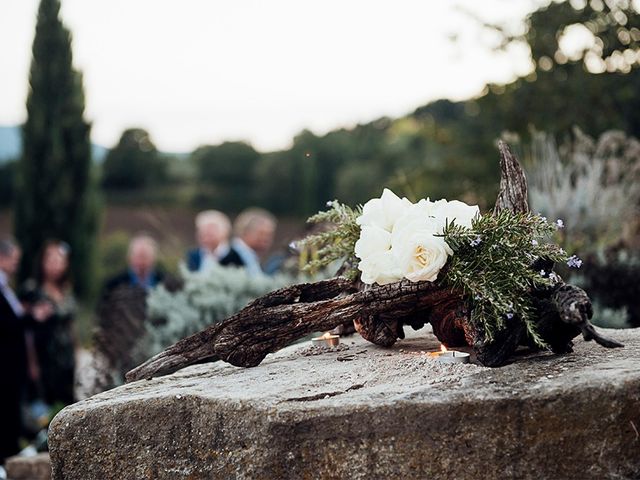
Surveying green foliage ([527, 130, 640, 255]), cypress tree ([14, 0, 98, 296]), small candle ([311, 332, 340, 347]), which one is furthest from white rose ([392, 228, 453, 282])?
cypress tree ([14, 0, 98, 296])

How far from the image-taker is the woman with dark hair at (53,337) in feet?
25.8

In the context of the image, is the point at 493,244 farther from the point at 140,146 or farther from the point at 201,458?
the point at 140,146

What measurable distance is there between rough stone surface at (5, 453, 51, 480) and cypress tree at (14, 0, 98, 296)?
10107mm

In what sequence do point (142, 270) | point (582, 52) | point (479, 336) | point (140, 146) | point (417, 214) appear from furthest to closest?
1. point (140, 146)
2. point (582, 52)
3. point (142, 270)
4. point (417, 214)
5. point (479, 336)

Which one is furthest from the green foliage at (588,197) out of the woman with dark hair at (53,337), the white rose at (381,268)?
the woman with dark hair at (53,337)

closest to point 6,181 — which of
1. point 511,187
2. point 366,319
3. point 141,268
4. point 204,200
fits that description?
point 204,200

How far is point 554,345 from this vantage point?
276 centimetres

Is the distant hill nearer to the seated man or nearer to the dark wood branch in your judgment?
the seated man

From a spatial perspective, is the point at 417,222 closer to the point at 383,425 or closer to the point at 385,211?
the point at 385,211

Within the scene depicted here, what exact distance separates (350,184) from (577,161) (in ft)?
53.4

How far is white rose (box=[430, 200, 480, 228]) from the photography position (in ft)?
9.49

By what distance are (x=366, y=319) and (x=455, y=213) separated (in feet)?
1.91

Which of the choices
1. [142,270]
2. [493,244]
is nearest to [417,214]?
[493,244]

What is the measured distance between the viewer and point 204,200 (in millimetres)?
23500
